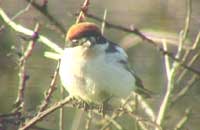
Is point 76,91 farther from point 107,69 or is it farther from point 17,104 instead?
point 17,104

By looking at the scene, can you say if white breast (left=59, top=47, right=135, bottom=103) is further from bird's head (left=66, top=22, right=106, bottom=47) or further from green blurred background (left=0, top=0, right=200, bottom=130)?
green blurred background (left=0, top=0, right=200, bottom=130)

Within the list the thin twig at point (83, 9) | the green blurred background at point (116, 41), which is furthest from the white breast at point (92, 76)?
the green blurred background at point (116, 41)

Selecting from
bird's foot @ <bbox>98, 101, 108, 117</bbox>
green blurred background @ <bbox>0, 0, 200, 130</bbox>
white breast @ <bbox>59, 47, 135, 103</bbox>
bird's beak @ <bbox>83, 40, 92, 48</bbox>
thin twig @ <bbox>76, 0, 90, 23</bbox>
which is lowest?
green blurred background @ <bbox>0, 0, 200, 130</bbox>

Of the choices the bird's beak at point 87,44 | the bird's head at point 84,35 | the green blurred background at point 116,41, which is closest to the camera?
the bird's head at point 84,35

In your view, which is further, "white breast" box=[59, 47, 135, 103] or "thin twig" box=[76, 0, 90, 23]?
"white breast" box=[59, 47, 135, 103]

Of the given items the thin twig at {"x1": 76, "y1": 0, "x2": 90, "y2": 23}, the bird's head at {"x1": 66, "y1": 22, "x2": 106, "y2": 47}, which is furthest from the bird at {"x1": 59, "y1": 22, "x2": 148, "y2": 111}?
the thin twig at {"x1": 76, "y1": 0, "x2": 90, "y2": 23}

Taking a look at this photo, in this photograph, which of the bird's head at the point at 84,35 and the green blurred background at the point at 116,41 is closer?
the bird's head at the point at 84,35

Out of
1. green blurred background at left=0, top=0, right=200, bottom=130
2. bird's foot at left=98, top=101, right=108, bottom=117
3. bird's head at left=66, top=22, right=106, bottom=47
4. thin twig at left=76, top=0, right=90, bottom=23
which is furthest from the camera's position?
green blurred background at left=0, top=0, right=200, bottom=130

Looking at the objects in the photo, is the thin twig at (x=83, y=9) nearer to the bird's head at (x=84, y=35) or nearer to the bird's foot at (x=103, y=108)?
the bird's head at (x=84, y=35)
